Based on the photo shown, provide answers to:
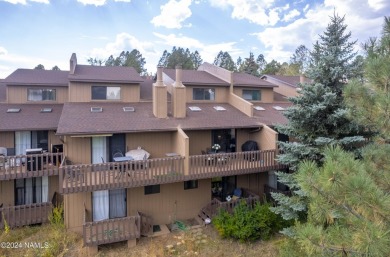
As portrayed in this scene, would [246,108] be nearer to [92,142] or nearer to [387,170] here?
[92,142]

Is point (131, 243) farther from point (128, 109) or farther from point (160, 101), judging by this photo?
point (160, 101)

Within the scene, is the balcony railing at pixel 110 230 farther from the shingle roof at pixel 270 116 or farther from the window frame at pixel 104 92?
the shingle roof at pixel 270 116

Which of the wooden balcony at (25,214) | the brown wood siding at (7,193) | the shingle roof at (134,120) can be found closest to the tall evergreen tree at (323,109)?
the shingle roof at (134,120)

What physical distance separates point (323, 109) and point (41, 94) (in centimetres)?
1615

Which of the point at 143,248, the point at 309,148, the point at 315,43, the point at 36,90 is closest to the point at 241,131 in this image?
the point at 309,148

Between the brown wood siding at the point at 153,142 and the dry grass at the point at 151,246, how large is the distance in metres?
4.34

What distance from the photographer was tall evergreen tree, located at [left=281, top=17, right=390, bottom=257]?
11.1 feet

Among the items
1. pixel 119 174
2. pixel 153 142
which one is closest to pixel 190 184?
pixel 153 142

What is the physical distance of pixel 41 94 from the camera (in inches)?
640

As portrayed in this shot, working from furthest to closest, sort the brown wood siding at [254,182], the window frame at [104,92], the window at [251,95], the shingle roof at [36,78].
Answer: the window at [251,95] < the brown wood siding at [254,182] < the shingle roof at [36,78] < the window frame at [104,92]

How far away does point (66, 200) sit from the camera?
1224 cm

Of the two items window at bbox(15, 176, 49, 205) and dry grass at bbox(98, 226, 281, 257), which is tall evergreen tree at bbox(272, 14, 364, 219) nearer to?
dry grass at bbox(98, 226, 281, 257)

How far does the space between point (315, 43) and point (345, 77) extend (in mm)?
1874

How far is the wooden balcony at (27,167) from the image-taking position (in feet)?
36.9
